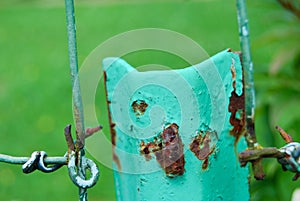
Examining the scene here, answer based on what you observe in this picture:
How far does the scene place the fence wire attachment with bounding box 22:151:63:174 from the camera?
2.09 ft

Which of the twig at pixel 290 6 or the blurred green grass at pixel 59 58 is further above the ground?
the blurred green grass at pixel 59 58

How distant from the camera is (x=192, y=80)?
660mm

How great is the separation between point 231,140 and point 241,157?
0.08m

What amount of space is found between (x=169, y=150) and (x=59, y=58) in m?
4.69

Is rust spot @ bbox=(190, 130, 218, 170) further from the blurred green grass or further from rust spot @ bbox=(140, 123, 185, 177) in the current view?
the blurred green grass

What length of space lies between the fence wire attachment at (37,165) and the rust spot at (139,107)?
0.11 metres

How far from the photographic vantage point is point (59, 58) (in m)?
5.25

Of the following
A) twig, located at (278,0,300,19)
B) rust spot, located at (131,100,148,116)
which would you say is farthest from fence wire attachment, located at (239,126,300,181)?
twig, located at (278,0,300,19)

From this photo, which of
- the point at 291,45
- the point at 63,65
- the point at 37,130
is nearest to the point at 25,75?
the point at 63,65

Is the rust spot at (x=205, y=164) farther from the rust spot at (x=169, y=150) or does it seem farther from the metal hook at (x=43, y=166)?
the metal hook at (x=43, y=166)

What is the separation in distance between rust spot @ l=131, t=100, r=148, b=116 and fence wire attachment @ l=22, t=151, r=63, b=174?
0.11 meters

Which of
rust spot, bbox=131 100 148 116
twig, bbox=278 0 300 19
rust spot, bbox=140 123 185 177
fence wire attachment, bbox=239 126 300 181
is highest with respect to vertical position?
twig, bbox=278 0 300 19

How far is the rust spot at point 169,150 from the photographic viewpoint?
2.14ft

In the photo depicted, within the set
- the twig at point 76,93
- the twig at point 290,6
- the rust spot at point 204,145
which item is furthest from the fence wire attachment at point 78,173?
the twig at point 290,6
